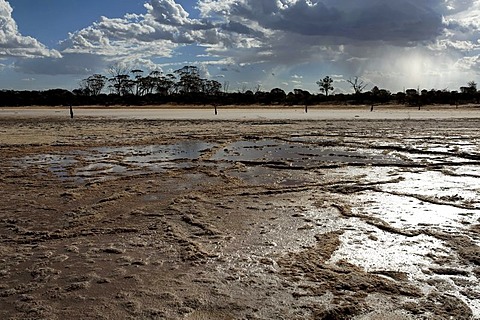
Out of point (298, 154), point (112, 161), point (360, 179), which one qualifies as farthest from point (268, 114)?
point (360, 179)

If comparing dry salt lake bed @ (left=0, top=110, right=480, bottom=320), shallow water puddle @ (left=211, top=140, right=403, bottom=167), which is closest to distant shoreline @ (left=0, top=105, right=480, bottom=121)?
shallow water puddle @ (left=211, top=140, right=403, bottom=167)

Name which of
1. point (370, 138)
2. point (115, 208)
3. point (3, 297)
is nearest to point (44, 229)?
point (115, 208)

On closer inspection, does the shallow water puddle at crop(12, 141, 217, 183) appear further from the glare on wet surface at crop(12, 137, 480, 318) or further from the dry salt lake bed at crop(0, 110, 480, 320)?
the dry salt lake bed at crop(0, 110, 480, 320)

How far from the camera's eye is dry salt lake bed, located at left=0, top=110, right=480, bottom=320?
4.27 metres

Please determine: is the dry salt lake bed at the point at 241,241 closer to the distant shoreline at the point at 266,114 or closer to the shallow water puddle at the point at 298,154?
the shallow water puddle at the point at 298,154

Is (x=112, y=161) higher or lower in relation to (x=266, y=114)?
lower

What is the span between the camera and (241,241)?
6.06 meters

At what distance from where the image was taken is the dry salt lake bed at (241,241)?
4273mm

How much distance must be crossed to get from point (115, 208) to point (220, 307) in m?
4.19

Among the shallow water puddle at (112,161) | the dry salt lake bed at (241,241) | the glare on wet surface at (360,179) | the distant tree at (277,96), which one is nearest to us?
the dry salt lake bed at (241,241)

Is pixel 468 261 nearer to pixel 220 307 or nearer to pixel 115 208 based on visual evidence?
pixel 220 307

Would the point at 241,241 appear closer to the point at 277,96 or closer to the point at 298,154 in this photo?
the point at 298,154

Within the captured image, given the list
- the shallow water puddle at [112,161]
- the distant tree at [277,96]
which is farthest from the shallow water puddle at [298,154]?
the distant tree at [277,96]

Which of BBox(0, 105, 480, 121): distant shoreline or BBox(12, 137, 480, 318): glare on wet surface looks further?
BBox(0, 105, 480, 121): distant shoreline
